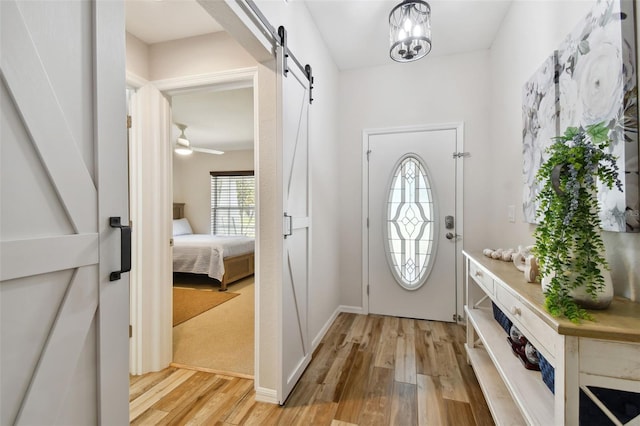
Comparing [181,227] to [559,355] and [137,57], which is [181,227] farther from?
[559,355]

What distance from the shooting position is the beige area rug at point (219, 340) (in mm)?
2279

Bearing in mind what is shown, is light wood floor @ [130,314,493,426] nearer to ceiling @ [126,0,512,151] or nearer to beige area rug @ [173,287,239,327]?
beige area rug @ [173,287,239,327]

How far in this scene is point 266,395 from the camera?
1.81 metres

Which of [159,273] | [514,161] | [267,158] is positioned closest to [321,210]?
[267,158]

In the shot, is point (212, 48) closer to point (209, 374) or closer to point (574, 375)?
point (209, 374)

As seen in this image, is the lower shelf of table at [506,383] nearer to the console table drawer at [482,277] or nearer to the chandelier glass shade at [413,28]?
the console table drawer at [482,277]

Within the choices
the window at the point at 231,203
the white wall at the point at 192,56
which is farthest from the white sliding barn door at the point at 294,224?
the window at the point at 231,203

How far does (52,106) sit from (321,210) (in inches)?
88.0

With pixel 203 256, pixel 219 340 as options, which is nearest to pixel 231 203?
pixel 203 256

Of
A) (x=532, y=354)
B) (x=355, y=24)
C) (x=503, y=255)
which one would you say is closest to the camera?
(x=532, y=354)

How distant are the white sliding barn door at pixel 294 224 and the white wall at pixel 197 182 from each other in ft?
17.9

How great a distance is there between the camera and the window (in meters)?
7.08

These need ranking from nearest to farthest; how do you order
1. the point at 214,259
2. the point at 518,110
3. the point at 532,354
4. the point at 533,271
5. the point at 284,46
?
the point at 533,271 → the point at 532,354 → the point at 284,46 → the point at 518,110 → the point at 214,259

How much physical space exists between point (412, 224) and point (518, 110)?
141 centimetres
